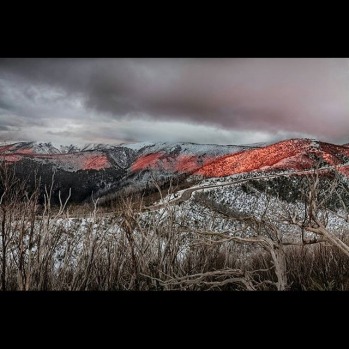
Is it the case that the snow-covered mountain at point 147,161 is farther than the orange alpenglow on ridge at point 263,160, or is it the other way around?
the orange alpenglow on ridge at point 263,160

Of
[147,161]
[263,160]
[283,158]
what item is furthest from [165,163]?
[283,158]

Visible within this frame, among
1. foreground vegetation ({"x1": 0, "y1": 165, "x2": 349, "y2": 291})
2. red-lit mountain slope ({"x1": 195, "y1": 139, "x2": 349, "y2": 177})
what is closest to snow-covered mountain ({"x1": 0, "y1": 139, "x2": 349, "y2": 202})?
red-lit mountain slope ({"x1": 195, "y1": 139, "x2": 349, "y2": 177})

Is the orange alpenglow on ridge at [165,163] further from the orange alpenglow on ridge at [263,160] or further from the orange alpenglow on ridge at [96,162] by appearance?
the orange alpenglow on ridge at [96,162]

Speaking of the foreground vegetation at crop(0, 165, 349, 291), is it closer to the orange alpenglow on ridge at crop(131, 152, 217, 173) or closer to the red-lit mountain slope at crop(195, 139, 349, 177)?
the orange alpenglow on ridge at crop(131, 152, 217, 173)

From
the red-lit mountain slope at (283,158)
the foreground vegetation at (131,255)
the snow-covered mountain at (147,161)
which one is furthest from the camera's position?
the red-lit mountain slope at (283,158)

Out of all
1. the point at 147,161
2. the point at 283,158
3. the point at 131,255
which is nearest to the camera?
the point at 131,255

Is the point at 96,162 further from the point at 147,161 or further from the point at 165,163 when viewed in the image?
the point at 165,163

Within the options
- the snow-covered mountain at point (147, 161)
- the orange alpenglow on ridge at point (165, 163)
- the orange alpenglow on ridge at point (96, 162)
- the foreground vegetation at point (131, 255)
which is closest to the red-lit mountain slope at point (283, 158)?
the snow-covered mountain at point (147, 161)

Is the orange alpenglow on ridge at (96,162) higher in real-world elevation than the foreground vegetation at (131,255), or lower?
higher

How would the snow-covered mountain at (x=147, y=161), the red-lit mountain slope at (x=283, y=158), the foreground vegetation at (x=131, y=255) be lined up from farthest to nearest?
the red-lit mountain slope at (x=283, y=158)
the snow-covered mountain at (x=147, y=161)
the foreground vegetation at (x=131, y=255)

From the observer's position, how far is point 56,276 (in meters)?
2.53
